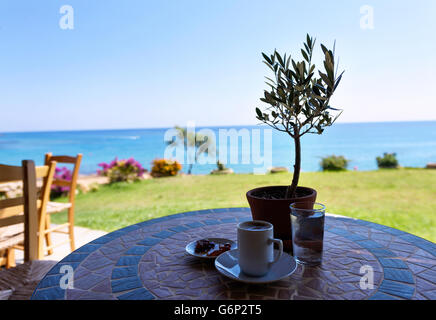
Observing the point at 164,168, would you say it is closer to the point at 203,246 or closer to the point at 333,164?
the point at 333,164

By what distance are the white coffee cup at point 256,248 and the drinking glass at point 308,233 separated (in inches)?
5.1

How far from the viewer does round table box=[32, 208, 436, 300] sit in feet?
2.12

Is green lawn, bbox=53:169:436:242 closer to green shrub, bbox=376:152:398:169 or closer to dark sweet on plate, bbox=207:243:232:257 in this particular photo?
green shrub, bbox=376:152:398:169

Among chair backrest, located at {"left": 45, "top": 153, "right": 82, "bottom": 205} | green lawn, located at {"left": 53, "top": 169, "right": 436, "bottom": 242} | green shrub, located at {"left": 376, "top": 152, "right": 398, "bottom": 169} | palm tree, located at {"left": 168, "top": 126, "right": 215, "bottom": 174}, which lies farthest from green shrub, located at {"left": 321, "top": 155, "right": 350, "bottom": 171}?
chair backrest, located at {"left": 45, "top": 153, "right": 82, "bottom": 205}

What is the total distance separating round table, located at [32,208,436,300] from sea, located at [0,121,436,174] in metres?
4.83

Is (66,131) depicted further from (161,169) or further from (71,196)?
(71,196)

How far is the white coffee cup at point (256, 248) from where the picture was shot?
0.63 m

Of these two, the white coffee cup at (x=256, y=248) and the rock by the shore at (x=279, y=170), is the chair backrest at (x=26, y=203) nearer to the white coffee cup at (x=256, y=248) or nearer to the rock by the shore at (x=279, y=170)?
the white coffee cup at (x=256, y=248)

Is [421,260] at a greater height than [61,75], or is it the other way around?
[61,75]

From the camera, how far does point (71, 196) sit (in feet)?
8.71

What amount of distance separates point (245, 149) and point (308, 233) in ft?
53.6

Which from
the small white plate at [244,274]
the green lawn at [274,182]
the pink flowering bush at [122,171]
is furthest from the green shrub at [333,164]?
the small white plate at [244,274]
